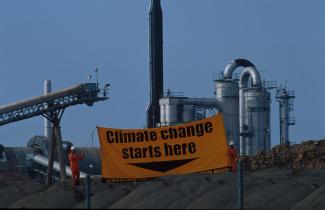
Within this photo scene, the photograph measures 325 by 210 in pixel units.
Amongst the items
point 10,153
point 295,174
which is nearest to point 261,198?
point 295,174

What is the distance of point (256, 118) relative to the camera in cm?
5666

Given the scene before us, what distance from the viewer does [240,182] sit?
42.7ft

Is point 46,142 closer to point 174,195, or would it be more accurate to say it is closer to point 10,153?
point 10,153

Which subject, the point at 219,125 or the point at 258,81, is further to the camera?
the point at 258,81

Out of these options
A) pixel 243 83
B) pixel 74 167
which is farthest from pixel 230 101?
pixel 74 167

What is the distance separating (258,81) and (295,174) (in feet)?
106

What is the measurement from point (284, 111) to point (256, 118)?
7504mm

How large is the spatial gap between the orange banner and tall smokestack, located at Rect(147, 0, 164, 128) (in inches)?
1457

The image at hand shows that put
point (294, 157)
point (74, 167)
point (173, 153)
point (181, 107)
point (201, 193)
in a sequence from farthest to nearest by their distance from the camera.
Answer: point (181, 107) → point (294, 157) → point (74, 167) → point (201, 193) → point (173, 153)

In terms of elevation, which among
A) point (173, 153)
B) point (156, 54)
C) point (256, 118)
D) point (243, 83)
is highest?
point (156, 54)

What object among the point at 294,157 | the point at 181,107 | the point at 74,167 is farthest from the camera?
the point at 181,107

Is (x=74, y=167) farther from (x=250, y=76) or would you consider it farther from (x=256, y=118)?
(x=250, y=76)

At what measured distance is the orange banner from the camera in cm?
1889

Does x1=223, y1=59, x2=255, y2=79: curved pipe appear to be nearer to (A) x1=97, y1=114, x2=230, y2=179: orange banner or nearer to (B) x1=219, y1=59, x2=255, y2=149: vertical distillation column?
(B) x1=219, y1=59, x2=255, y2=149: vertical distillation column
